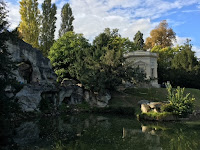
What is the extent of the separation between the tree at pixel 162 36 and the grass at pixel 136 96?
21.2 m

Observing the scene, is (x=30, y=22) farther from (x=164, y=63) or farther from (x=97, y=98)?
(x=164, y=63)

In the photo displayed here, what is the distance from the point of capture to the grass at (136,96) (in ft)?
88.9

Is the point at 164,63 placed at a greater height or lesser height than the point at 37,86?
greater

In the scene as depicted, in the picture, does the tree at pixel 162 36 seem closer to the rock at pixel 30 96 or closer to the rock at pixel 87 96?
the rock at pixel 87 96

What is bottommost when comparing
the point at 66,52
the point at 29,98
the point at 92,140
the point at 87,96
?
the point at 92,140

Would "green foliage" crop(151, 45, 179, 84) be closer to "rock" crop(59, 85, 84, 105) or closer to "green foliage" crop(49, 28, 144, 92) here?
"green foliage" crop(49, 28, 144, 92)

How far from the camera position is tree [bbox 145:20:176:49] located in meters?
52.6

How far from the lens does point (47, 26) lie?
125ft

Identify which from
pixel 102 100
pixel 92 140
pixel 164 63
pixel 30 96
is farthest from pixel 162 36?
pixel 92 140

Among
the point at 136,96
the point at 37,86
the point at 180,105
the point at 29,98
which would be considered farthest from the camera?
the point at 136,96

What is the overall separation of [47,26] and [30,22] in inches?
147

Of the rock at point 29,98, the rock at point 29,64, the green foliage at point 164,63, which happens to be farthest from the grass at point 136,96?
the rock at point 29,98

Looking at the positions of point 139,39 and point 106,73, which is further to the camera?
point 139,39

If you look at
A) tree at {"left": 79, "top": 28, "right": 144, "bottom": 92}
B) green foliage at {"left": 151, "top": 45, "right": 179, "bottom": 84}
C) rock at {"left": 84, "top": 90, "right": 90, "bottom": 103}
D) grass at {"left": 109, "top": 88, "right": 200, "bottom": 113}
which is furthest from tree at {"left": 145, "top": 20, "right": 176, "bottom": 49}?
rock at {"left": 84, "top": 90, "right": 90, "bottom": 103}
